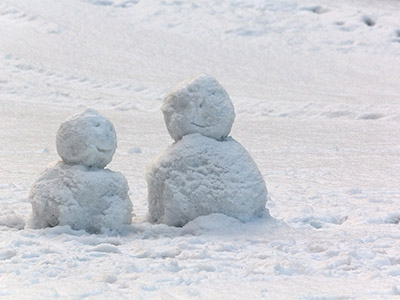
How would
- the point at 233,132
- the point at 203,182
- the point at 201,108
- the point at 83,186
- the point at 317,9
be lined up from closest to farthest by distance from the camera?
the point at 83,186 < the point at 203,182 < the point at 201,108 < the point at 233,132 < the point at 317,9

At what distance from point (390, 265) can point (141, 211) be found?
2406 millimetres

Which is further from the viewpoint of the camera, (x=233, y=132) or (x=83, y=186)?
(x=233, y=132)

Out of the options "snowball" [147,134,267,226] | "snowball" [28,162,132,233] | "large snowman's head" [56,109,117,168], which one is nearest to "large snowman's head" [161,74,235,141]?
"snowball" [147,134,267,226]

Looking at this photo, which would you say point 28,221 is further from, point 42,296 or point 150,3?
point 150,3

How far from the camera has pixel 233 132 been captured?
11297 mm

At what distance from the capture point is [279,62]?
1561 cm

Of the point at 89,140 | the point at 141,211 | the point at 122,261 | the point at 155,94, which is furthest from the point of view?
the point at 155,94

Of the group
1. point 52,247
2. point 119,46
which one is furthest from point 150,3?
point 52,247

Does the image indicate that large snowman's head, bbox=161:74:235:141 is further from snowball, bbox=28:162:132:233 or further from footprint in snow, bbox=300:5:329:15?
footprint in snow, bbox=300:5:329:15

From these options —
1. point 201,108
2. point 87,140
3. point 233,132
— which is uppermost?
point 201,108

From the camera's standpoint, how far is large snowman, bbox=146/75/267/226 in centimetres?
563

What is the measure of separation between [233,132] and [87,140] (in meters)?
5.96

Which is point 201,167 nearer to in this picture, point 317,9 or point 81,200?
point 81,200

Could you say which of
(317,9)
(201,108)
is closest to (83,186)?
(201,108)
